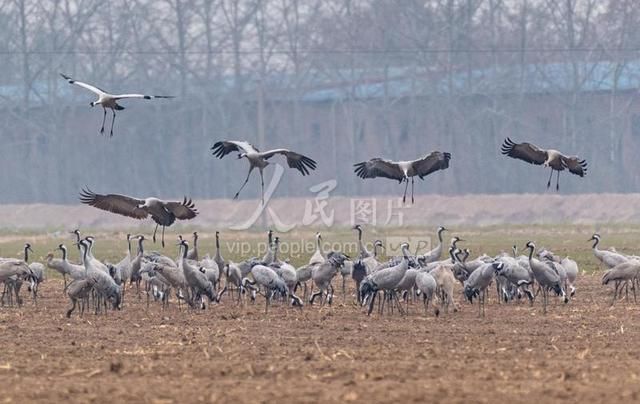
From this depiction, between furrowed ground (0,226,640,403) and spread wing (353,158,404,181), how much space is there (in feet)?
6.46

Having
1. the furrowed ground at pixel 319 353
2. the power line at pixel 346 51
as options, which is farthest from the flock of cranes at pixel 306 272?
the power line at pixel 346 51

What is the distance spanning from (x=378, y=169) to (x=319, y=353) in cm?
844

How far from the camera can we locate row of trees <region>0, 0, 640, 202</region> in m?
63.8

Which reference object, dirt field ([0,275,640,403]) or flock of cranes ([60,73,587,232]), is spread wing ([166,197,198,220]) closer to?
flock of cranes ([60,73,587,232])

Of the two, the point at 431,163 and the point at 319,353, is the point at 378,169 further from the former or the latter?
the point at 319,353

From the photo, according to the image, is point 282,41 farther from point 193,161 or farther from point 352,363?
point 352,363

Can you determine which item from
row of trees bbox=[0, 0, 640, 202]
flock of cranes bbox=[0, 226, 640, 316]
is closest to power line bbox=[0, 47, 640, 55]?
row of trees bbox=[0, 0, 640, 202]

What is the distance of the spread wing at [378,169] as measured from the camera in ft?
70.3

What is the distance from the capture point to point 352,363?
12.6 m

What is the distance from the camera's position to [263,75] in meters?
65.6

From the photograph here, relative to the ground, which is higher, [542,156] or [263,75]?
[263,75]

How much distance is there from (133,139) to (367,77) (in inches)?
424

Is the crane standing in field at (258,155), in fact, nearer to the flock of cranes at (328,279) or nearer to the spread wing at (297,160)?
the spread wing at (297,160)

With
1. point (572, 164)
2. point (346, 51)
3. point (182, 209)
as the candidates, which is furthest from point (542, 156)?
point (346, 51)
